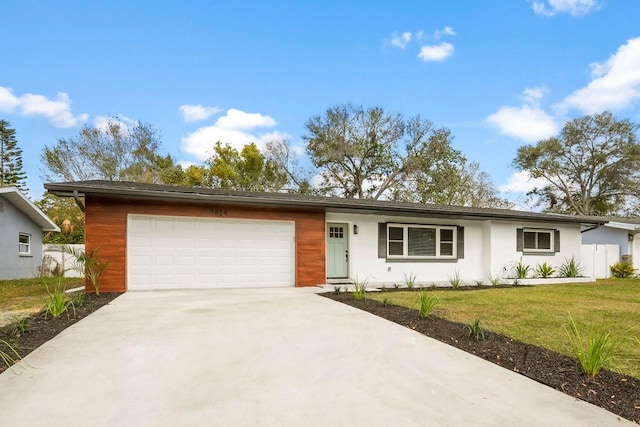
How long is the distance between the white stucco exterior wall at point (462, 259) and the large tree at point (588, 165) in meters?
Answer: 20.2

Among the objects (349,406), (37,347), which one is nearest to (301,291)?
(37,347)

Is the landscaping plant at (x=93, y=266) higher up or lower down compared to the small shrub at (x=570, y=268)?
higher up

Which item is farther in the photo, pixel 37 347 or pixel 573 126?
pixel 573 126

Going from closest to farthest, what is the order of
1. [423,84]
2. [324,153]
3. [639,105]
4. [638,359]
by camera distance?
[638,359], [423,84], [639,105], [324,153]

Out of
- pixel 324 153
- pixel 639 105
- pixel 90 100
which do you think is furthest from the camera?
pixel 324 153

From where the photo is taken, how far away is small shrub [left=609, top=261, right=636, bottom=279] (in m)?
15.7

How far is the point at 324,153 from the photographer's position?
26.0 m

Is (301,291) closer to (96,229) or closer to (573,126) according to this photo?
(96,229)

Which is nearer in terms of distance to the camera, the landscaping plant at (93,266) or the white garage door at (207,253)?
the landscaping plant at (93,266)

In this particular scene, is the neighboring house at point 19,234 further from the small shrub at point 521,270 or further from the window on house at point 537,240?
the window on house at point 537,240

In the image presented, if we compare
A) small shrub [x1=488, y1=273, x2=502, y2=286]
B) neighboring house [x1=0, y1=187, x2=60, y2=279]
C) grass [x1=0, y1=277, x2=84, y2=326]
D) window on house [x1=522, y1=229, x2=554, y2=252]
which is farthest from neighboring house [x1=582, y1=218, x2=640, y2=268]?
neighboring house [x1=0, y1=187, x2=60, y2=279]

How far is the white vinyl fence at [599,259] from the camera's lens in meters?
15.1

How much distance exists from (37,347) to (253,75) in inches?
547

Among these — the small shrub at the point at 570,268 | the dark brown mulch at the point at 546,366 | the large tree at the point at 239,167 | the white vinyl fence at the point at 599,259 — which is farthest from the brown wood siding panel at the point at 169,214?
the large tree at the point at 239,167
